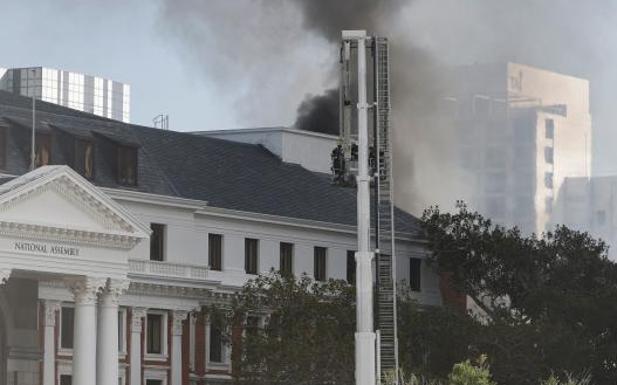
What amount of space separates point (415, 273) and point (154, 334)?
61.7ft

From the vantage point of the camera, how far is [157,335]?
345 feet

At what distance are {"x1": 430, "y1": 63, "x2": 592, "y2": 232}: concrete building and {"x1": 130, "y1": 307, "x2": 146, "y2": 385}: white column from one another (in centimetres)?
1660

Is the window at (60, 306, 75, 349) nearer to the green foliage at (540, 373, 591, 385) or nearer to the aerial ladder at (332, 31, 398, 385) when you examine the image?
the green foliage at (540, 373, 591, 385)

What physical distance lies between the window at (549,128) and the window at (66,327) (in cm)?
2305

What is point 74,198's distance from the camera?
3578 inches

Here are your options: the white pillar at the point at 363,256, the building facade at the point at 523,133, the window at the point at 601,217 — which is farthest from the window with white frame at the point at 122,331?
the white pillar at the point at 363,256

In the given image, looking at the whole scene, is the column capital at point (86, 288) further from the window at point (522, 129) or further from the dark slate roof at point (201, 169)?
the window at point (522, 129)

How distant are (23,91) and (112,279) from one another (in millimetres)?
89731

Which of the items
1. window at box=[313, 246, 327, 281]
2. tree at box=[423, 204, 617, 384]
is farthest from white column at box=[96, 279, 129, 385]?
tree at box=[423, 204, 617, 384]

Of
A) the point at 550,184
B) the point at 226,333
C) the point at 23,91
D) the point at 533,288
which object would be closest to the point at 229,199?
the point at 226,333

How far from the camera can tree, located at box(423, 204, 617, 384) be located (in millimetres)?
112438

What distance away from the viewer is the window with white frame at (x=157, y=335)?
10450 centimetres

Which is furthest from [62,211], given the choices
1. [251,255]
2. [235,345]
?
[251,255]

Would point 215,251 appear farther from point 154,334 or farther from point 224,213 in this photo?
point 154,334
